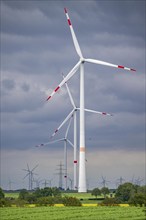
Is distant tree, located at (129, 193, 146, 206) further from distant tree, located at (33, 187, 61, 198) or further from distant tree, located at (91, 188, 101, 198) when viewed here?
distant tree, located at (33, 187, 61, 198)

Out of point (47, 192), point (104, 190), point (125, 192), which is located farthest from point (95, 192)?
point (125, 192)

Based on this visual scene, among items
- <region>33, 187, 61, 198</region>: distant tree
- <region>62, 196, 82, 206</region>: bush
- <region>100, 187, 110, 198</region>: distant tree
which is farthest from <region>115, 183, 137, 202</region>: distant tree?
<region>100, 187, 110, 198</region>: distant tree

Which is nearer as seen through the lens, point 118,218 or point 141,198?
point 118,218

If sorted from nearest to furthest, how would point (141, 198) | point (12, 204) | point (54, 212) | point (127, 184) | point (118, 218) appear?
point (118, 218) → point (54, 212) → point (141, 198) → point (12, 204) → point (127, 184)

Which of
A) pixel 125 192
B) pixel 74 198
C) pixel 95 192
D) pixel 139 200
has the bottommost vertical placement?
pixel 139 200

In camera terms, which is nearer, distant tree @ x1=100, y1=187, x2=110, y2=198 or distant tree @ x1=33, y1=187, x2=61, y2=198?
distant tree @ x1=33, y1=187, x2=61, y2=198

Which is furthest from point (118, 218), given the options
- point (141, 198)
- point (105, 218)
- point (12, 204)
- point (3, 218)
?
point (12, 204)

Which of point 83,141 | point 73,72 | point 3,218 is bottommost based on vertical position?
point 3,218

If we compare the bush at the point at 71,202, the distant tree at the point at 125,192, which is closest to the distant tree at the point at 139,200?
the bush at the point at 71,202

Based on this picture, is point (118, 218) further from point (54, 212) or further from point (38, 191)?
point (38, 191)

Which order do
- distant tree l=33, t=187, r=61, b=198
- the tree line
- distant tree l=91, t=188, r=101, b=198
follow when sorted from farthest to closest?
1. distant tree l=91, t=188, r=101, b=198
2. distant tree l=33, t=187, r=61, b=198
3. the tree line

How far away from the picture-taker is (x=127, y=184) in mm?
138250

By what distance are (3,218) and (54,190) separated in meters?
83.8

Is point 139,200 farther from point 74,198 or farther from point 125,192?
point 125,192
